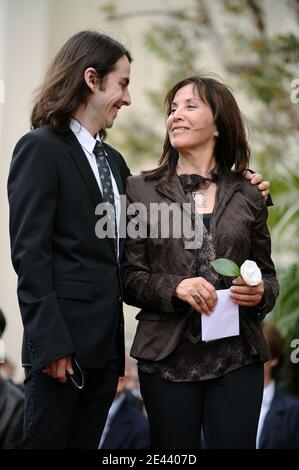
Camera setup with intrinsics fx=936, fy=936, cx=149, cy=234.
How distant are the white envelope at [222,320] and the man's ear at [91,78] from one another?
3.49ft

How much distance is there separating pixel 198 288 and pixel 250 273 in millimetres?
222

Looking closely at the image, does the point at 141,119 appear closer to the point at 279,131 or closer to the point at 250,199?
the point at 279,131

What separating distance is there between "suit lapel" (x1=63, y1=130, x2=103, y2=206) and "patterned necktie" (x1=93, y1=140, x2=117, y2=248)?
0.07 meters

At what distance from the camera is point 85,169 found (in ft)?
13.1

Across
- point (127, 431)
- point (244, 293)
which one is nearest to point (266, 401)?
point (127, 431)

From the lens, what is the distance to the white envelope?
3865 mm

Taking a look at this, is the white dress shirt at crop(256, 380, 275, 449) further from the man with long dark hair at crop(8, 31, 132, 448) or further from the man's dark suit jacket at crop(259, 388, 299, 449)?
the man with long dark hair at crop(8, 31, 132, 448)

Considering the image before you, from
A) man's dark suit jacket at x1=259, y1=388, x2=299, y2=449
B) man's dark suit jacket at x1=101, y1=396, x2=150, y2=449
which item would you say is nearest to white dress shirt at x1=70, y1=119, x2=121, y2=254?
man's dark suit jacket at x1=101, y1=396, x2=150, y2=449

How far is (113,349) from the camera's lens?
3984mm

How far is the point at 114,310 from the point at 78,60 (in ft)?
3.64

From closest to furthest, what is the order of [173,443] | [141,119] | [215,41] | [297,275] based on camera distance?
1. [173,443]
2. [297,275]
3. [215,41]
4. [141,119]

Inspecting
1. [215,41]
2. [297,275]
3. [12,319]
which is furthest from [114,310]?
[12,319]

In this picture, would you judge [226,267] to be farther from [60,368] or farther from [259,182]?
[60,368]

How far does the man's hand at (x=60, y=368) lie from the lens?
3689 mm
